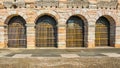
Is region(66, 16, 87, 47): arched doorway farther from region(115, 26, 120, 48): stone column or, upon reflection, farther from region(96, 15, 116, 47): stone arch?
region(115, 26, 120, 48): stone column

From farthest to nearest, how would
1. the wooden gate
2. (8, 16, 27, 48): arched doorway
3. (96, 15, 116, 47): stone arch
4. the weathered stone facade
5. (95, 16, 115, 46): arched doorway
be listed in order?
1. (95, 16, 115, 46): arched doorway
2. the wooden gate
3. (8, 16, 27, 48): arched doorway
4. (96, 15, 116, 47): stone arch
5. the weathered stone facade

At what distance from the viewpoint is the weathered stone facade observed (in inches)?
713

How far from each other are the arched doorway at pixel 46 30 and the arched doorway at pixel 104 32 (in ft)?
14.6

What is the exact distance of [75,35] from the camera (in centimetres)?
1947

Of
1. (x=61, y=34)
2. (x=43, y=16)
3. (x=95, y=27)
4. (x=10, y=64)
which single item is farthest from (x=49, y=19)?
(x=10, y=64)

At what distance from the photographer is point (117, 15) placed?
1883cm

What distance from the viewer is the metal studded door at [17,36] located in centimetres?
1912

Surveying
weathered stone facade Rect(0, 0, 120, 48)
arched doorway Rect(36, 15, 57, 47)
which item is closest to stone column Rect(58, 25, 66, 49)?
weathered stone facade Rect(0, 0, 120, 48)

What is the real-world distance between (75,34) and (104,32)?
3101mm

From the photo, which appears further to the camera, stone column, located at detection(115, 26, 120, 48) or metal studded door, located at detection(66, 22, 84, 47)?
metal studded door, located at detection(66, 22, 84, 47)

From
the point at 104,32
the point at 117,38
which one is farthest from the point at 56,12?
the point at 117,38

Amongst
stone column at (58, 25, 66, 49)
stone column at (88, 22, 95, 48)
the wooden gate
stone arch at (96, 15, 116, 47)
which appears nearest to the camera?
stone column at (58, 25, 66, 49)

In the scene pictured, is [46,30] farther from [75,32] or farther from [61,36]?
[75,32]

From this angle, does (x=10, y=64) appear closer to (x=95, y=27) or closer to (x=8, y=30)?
(x=8, y=30)
